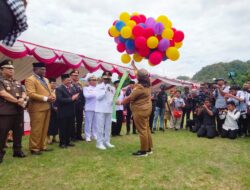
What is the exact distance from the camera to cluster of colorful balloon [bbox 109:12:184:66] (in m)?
5.96

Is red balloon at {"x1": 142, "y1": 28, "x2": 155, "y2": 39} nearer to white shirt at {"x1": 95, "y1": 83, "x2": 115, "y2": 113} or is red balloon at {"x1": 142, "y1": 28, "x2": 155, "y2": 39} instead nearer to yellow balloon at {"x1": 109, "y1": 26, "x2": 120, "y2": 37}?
yellow balloon at {"x1": 109, "y1": 26, "x2": 120, "y2": 37}

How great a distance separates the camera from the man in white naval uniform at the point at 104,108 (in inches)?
250

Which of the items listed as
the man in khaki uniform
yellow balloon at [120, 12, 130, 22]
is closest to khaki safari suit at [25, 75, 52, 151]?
the man in khaki uniform

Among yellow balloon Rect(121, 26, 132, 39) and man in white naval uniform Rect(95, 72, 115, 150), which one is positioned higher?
yellow balloon Rect(121, 26, 132, 39)

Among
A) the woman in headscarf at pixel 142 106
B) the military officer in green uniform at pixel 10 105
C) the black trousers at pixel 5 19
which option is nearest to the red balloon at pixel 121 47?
the woman in headscarf at pixel 142 106

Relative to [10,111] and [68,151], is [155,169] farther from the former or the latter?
[10,111]

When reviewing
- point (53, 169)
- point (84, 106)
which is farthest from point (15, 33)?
point (84, 106)

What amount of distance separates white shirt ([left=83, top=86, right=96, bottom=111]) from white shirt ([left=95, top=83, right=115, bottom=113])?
1.12 m

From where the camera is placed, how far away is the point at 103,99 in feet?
21.0

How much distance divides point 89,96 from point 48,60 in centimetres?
215

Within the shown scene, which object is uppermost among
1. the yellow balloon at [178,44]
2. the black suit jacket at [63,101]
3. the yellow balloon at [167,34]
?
the yellow balloon at [167,34]

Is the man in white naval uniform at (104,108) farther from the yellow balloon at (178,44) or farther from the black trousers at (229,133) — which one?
the black trousers at (229,133)

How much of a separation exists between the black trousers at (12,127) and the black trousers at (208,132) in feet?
19.3

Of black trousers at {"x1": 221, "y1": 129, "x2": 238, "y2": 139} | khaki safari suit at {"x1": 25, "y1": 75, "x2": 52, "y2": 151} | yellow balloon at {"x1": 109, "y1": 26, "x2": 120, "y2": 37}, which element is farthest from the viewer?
black trousers at {"x1": 221, "y1": 129, "x2": 238, "y2": 139}
